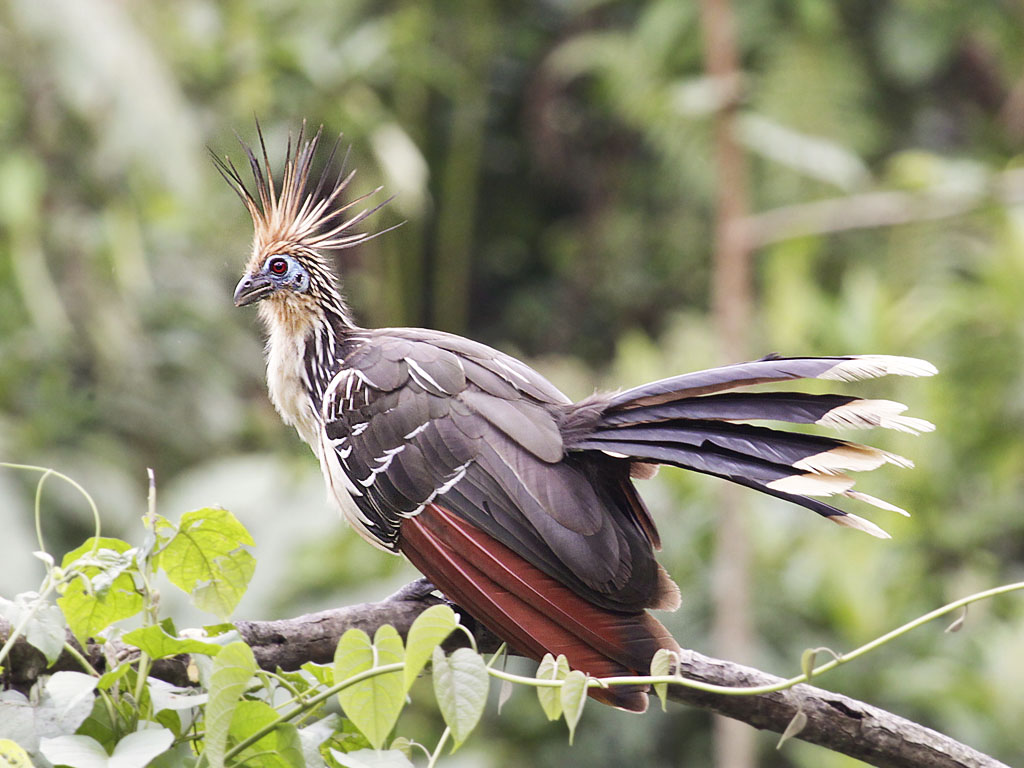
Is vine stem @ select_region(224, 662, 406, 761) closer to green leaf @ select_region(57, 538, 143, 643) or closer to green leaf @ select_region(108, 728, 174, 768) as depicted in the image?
green leaf @ select_region(108, 728, 174, 768)

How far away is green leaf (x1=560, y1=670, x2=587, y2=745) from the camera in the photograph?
50.8 inches

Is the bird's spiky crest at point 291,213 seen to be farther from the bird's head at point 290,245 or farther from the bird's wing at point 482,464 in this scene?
the bird's wing at point 482,464

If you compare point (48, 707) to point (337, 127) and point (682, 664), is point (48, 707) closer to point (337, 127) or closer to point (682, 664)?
point (682, 664)

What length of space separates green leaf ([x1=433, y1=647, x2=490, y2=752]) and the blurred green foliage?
277 centimetres

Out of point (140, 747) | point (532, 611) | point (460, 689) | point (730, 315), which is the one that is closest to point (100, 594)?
point (140, 747)

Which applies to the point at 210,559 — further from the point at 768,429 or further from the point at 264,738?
the point at 768,429

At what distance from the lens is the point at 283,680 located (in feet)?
4.49

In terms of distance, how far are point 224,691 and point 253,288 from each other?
1.31 meters

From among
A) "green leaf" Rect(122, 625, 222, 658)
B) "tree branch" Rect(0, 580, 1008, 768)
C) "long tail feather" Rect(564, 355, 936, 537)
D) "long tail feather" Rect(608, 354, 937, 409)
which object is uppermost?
"long tail feather" Rect(608, 354, 937, 409)

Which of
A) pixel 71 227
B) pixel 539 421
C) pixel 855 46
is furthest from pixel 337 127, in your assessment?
pixel 539 421

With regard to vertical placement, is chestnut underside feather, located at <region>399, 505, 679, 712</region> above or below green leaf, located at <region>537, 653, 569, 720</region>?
below

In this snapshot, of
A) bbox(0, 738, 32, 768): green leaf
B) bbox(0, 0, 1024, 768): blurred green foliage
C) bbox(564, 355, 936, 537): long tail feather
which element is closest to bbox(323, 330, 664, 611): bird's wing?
bbox(564, 355, 936, 537): long tail feather

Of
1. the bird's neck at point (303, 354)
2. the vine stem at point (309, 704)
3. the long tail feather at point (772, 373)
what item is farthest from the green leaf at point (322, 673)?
the bird's neck at point (303, 354)

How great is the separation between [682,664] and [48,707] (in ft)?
3.05
